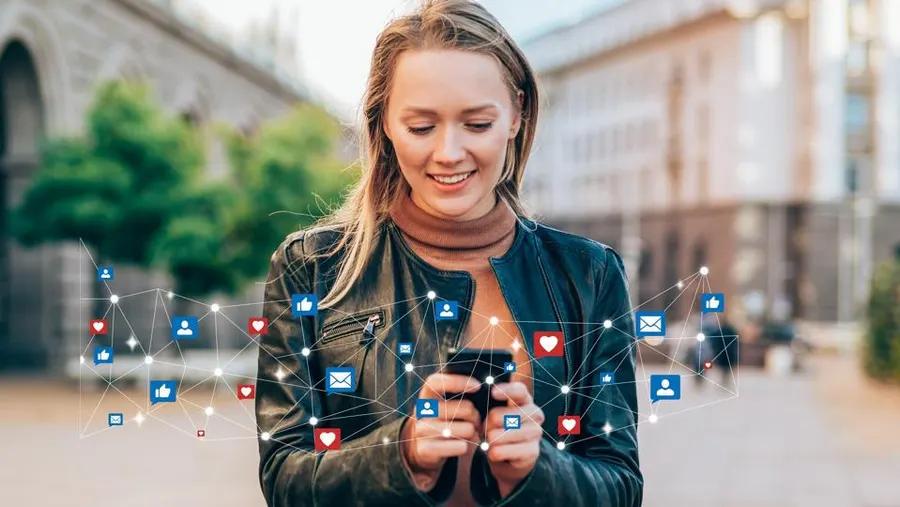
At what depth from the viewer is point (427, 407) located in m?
2.09

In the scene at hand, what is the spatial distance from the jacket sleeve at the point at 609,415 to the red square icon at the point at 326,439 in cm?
39

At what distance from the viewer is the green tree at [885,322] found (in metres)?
27.3

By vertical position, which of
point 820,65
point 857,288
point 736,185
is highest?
point 820,65

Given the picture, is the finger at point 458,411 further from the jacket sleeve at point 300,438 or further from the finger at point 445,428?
the jacket sleeve at point 300,438

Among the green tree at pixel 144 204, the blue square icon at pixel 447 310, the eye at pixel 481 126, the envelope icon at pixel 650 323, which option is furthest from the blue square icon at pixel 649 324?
the green tree at pixel 144 204

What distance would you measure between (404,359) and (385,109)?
48 centimetres

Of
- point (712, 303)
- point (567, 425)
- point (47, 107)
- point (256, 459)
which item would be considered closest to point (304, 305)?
point (567, 425)

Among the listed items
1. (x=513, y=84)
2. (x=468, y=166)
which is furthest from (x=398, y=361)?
(x=513, y=84)

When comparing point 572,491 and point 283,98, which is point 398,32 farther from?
point 283,98

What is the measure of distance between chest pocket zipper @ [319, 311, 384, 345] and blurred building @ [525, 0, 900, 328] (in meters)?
42.7

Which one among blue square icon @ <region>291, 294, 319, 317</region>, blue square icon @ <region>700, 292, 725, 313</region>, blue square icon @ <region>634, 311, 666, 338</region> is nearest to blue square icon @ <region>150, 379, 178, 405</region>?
blue square icon @ <region>291, 294, 319, 317</region>

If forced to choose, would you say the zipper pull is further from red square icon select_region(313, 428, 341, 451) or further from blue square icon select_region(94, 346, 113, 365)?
blue square icon select_region(94, 346, 113, 365)

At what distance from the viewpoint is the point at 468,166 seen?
2.40m

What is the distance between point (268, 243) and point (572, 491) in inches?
828
